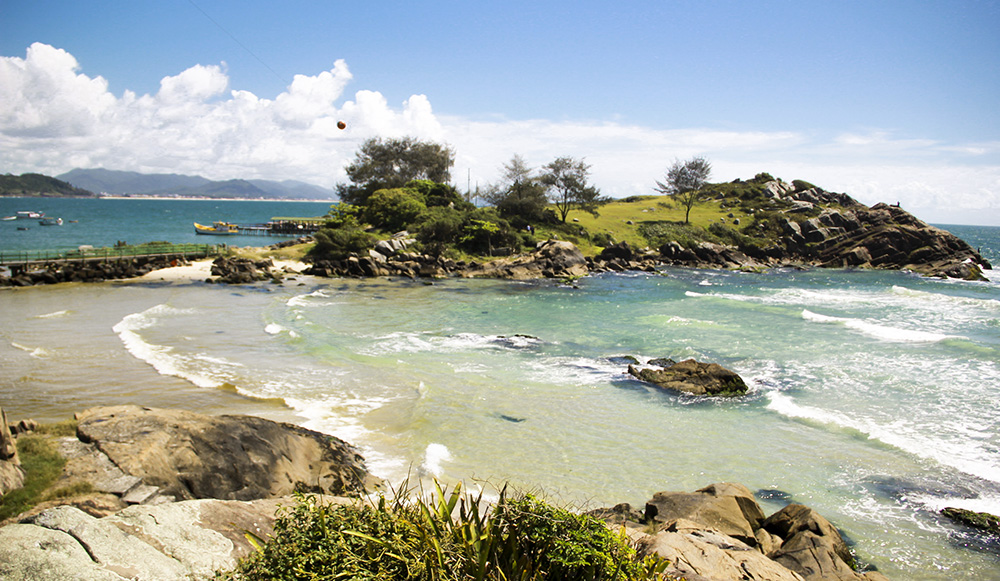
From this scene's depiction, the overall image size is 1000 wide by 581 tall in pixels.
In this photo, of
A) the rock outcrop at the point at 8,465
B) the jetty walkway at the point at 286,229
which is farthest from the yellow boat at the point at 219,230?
the rock outcrop at the point at 8,465

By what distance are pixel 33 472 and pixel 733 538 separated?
9.04 metres

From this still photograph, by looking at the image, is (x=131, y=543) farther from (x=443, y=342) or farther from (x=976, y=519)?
(x=443, y=342)

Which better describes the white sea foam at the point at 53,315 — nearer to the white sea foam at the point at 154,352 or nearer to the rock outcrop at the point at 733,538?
the white sea foam at the point at 154,352

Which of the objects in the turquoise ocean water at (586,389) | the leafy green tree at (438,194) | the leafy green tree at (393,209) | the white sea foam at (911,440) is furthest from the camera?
the leafy green tree at (438,194)

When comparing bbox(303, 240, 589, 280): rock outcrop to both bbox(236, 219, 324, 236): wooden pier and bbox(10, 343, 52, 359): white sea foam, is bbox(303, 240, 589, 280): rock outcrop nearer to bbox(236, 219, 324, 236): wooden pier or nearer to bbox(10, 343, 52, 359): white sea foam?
bbox(10, 343, 52, 359): white sea foam

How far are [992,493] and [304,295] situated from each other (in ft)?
103

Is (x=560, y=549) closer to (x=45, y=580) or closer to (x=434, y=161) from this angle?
(x=45, y=580)

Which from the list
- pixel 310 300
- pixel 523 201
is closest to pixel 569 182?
pixel 523 201

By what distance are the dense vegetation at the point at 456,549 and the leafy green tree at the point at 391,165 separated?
215 ft

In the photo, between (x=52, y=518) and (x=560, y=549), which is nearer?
(x=560, y=549)

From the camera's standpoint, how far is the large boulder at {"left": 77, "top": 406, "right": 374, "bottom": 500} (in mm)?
7363

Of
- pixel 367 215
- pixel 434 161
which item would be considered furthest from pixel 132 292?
pixel 434 161

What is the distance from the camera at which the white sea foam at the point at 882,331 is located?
23.0 metres

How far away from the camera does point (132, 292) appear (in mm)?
31328
